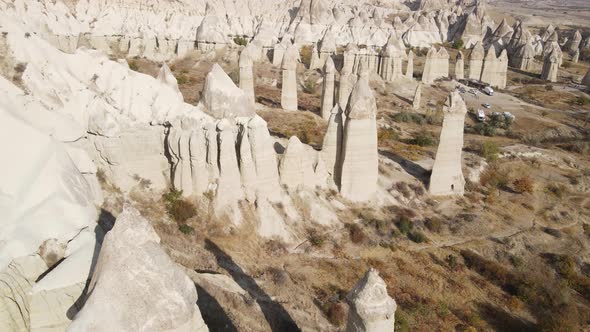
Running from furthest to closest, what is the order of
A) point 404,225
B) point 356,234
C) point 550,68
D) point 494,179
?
point 550,68
point 494,179
point 404,225
point 356,234

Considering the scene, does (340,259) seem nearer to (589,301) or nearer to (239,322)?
(239,322)

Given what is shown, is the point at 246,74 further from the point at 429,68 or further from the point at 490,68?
the point at 490,68

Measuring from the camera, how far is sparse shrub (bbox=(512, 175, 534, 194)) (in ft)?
98.6

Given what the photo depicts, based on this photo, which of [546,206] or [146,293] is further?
[546,206]

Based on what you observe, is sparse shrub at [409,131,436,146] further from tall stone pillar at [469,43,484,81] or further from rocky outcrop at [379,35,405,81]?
tall stone pillar at [469,43,484,81]

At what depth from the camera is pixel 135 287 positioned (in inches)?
358

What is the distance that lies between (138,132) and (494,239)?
64.2ft

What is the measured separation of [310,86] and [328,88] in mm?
15224

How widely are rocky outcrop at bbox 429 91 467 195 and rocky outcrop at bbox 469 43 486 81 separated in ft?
140

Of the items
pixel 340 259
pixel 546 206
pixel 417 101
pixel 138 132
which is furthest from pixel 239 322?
pixel 417 101

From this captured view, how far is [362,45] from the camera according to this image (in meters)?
84.4

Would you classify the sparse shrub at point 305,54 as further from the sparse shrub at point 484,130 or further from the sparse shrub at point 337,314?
the sparse shrub at point 337,314

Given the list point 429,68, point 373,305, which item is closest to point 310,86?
point 429,68

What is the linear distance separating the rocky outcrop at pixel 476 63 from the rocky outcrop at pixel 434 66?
406cm
